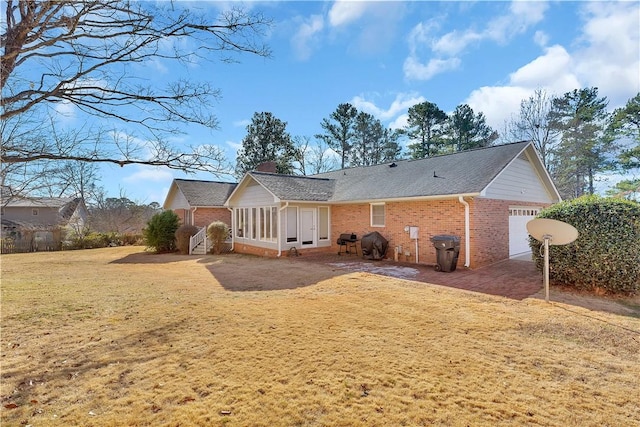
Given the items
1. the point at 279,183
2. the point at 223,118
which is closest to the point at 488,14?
the point at 223,118

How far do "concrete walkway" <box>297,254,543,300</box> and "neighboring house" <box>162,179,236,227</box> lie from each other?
12114mm

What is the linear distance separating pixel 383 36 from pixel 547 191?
39.9 ft

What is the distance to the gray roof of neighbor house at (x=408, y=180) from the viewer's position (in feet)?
38.0

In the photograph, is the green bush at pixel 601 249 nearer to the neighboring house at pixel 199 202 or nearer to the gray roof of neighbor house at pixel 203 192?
the neighboring house at pixel 199 202

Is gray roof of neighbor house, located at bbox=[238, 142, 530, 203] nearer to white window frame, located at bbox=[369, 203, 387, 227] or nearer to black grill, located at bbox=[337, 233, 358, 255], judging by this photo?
white window frame, located at bbox=[369, 203, 387, 227]

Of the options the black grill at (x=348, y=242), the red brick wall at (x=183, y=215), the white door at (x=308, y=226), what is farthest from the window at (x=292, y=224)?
the red brick wall at (x=183, y=215)

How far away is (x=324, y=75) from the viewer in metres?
14.4

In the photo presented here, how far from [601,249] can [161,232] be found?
813 inches

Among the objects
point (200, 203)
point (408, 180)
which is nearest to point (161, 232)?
point (200, 203)

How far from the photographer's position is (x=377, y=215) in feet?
47.0

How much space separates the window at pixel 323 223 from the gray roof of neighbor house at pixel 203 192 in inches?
359

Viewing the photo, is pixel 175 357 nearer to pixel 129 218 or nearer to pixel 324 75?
pixel 324 75

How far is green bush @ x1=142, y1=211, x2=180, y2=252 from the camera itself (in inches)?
756

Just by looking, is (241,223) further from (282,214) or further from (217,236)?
(282,214)
